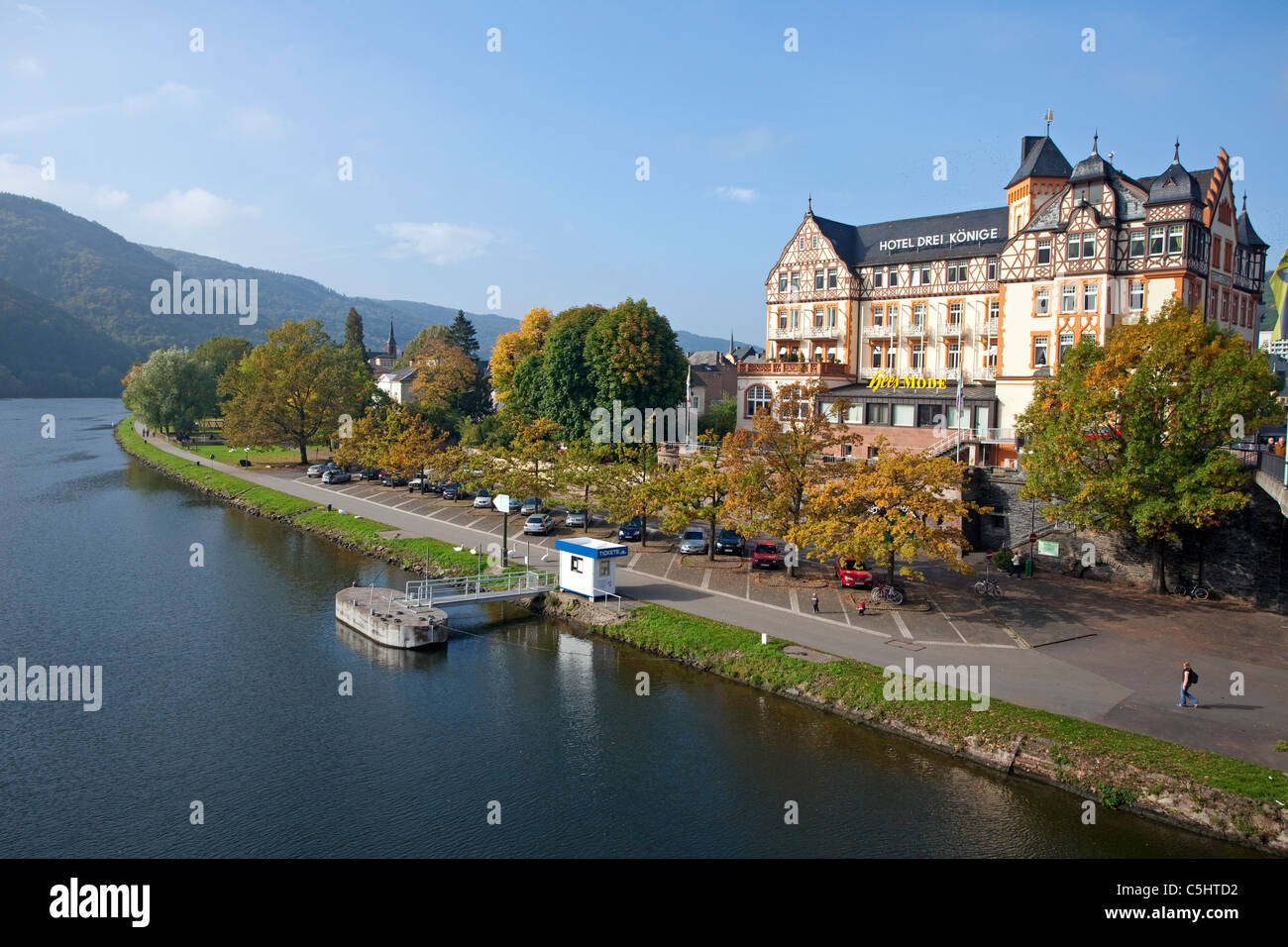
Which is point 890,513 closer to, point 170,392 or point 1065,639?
point 1065,639

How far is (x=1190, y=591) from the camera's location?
35375 millimetres

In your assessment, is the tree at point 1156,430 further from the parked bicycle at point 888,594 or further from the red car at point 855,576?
the red car at point 855,576

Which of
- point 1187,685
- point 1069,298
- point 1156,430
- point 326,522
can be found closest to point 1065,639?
point 1187,685

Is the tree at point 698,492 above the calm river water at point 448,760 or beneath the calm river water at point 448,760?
above

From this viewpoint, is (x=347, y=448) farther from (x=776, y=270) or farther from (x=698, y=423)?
(x=776, y=270)

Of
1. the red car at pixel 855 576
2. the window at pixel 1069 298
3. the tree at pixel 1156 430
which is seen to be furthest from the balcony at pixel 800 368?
the red car at pixel 855 576

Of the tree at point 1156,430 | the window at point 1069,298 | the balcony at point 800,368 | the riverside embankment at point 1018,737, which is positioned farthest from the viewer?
the balcony at point 800,368

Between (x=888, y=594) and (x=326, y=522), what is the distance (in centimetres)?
3551

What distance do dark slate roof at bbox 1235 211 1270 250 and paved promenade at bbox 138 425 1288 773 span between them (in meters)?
27.9

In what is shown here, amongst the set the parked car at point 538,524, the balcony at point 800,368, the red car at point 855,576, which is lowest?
the red car at point 855,576

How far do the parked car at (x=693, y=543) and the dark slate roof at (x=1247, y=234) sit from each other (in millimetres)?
36613

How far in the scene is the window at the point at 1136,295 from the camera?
4419cm

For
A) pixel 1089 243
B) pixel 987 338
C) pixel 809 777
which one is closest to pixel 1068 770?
pixel 809 777

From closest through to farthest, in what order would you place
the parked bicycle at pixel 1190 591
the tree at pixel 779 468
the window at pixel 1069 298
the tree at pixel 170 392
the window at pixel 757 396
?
the parked bicycle at pixel 1190 591 → the tree at pixel 779 468 → the window at pixel 1069 298 → the window at pixel 757 396 → the tree at pixel 170 392
